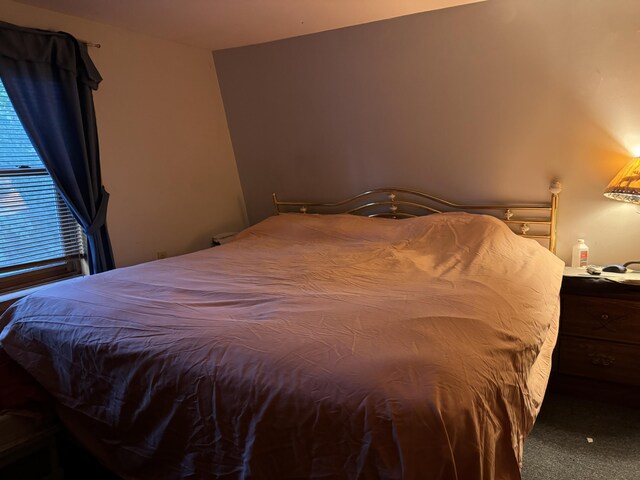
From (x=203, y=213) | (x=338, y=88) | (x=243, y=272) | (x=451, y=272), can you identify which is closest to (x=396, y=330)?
(x=451, y=272)

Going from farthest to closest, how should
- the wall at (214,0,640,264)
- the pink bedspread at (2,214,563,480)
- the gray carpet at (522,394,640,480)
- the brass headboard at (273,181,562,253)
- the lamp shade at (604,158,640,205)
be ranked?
the brass headboard at (273,181,562,253) → the wall at (214,0,640,264) → the lamp shade at (604,158,640,205) → the gray carpet at (522,394,640,480) → the pink bedspread at (2,214,563,480)

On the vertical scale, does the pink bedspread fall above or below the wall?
below

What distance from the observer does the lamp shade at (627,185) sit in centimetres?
224

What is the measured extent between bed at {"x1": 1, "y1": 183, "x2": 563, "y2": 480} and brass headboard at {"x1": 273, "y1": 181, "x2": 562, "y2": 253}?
0.80ft

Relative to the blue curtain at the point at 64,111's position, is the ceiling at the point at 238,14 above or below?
above

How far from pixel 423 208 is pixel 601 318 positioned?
1264 mm

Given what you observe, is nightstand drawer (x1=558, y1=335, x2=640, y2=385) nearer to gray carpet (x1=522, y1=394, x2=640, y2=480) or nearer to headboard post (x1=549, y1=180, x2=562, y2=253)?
gray carpet (x1=522, y1=394, x2=640, y2=480)

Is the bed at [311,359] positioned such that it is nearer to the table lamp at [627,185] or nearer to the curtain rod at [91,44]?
the table lamp at [627,185]

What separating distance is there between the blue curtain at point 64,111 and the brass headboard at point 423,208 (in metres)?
1.42

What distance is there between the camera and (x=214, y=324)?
1695 millimetres

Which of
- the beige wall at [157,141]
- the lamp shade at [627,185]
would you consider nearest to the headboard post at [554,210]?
the lamp shade at [627,185]

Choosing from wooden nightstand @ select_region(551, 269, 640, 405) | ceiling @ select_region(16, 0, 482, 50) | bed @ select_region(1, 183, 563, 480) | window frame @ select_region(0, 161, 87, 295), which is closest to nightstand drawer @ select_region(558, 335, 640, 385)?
wooden nightstand @ select_region(551, 269, 640, 405)

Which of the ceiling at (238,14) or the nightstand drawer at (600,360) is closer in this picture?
the nightstand drawer at (600,360)

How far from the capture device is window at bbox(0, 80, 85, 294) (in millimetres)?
2684
